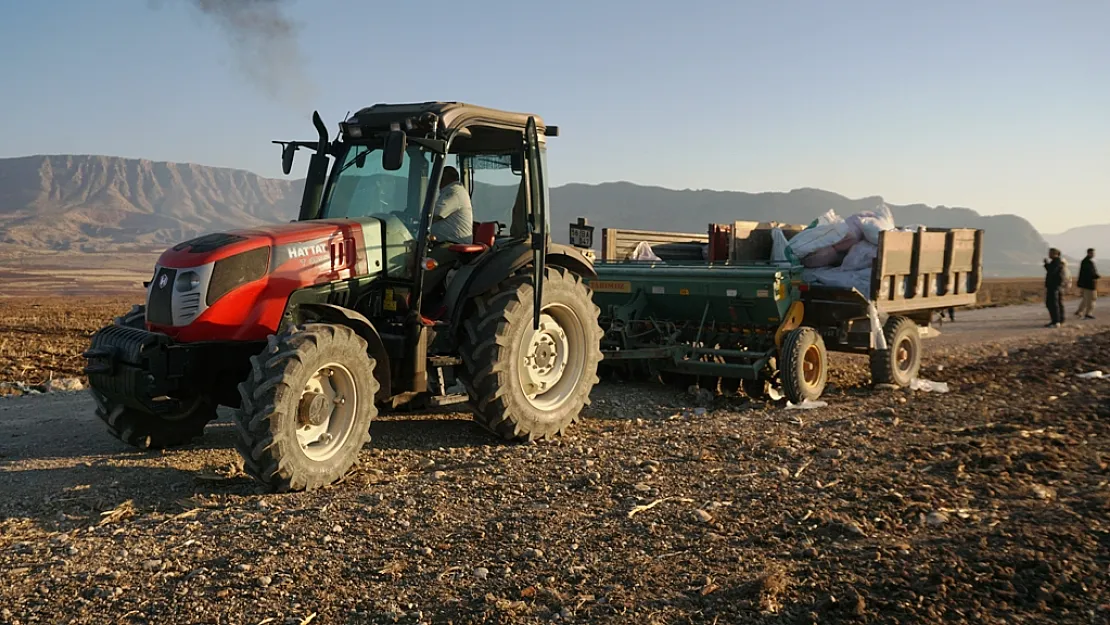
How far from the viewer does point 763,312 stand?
8938 millimetres

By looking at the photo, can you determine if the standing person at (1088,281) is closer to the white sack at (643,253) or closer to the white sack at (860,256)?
the white sack at (860,256)

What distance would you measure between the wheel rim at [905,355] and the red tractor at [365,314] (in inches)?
160

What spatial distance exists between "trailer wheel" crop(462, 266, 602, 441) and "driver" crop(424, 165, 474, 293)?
1.25 feet

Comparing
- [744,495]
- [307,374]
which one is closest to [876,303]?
[744,495]

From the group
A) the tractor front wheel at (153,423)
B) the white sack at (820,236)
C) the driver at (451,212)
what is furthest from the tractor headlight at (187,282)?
the white sack at (820,236)

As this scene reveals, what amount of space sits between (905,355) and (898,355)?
0.65ft

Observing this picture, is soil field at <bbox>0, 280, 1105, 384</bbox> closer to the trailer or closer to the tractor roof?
the tractor roof

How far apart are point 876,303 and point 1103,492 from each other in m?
4.39

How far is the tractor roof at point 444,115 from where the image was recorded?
6.46 m

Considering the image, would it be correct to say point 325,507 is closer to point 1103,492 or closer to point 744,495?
point 744,495

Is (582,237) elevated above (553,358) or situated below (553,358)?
above

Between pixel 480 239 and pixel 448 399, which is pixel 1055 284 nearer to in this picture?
pixel 480 239

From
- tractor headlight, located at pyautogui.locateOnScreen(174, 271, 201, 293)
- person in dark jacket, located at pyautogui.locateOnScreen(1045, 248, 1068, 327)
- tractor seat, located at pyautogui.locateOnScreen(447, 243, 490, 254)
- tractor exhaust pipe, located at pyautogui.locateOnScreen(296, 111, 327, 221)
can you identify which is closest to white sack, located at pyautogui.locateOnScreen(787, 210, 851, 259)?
tractor seat, located at pyautogui.locateOnScreen(447, 243, 490, 254)

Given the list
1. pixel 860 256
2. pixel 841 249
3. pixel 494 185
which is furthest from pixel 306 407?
pixel 841 249
